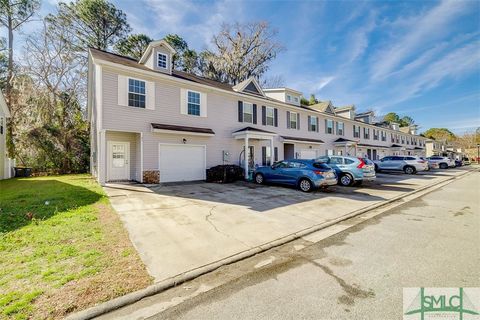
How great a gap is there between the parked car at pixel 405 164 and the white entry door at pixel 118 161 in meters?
23.4

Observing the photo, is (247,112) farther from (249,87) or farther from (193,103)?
(193,103)

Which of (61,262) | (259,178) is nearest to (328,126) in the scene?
(259,178)

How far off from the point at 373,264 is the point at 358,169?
9.93m

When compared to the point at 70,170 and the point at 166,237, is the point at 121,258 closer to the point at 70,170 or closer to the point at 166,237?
the point at 166,237

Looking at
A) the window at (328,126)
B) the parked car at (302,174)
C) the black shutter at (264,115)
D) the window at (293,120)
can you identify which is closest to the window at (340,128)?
the window at (328,126)

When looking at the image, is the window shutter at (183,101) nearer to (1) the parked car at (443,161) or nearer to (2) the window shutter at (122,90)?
(2) the window shutter at (122,90)

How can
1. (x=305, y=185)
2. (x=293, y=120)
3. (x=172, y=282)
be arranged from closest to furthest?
(x=172, y=282) < (x=305, y=185) < (x=293, y=120)

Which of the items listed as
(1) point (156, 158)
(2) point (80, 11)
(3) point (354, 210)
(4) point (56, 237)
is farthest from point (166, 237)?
(2) point (80, 11)

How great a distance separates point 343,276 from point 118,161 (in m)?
12.4

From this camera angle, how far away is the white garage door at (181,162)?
12.7 metres

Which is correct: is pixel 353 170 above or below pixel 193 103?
below

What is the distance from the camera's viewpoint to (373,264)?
3746 millimetres

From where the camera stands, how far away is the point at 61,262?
11.7 feet

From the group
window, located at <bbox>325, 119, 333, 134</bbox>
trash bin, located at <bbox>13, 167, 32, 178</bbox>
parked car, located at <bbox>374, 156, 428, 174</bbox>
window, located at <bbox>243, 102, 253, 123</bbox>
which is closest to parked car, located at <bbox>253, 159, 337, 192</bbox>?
window, located at <bbox>243, 102, 253, 123</bbox>
